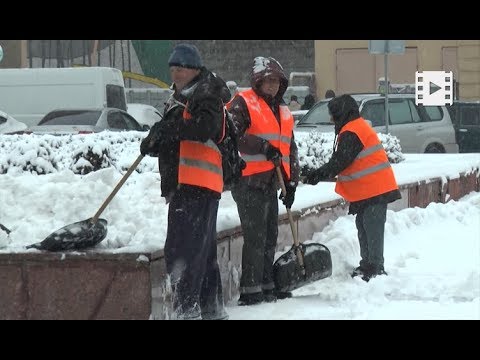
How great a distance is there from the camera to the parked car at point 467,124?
77.8 ft

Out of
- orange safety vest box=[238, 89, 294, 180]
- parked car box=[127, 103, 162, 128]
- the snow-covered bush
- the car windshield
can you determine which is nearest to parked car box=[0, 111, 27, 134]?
the car windshield

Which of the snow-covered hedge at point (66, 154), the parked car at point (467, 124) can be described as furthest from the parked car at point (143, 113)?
the snow-covered hedge at point (66, 154)

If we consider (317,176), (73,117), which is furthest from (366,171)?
(73,117)

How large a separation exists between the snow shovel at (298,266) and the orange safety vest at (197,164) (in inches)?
43.3

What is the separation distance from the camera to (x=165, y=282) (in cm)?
604

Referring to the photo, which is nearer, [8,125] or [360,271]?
[360,271]

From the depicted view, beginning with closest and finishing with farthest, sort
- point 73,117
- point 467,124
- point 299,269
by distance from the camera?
point 299,269 < point 73,117 < point 467,124

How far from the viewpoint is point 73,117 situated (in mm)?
18516

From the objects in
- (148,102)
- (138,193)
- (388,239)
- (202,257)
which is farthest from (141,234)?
(148,102)

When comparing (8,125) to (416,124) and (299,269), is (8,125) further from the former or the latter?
(299,269)

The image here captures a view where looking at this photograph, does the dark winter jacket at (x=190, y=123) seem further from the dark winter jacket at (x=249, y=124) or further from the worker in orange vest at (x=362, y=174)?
the worker in orange vest at (x=362, y=174)

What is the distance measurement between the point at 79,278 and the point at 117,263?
26cm

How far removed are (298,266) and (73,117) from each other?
11842 mm
